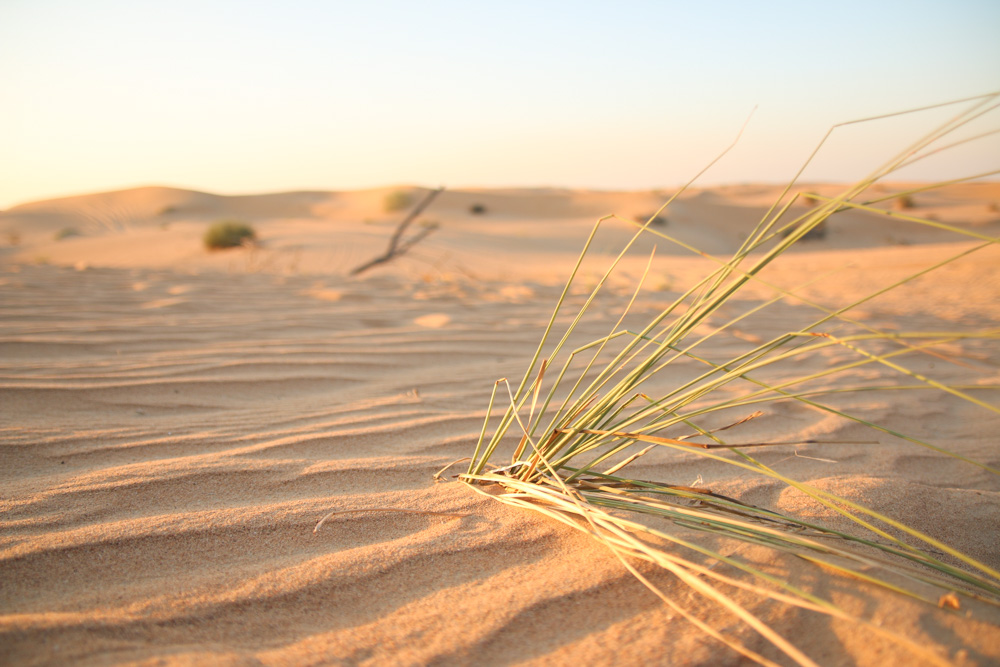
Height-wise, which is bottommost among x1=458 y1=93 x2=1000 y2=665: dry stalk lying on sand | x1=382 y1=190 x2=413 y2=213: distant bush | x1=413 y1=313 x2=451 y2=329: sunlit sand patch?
x1=413 y1=313 x2=451 y2=329: sunlit sand patch

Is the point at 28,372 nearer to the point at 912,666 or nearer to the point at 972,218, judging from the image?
the point at 912,666

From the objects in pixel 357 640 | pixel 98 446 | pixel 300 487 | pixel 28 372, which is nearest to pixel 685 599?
pixel 357 640

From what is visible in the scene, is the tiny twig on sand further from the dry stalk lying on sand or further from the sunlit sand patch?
the dry stalk lying on sand

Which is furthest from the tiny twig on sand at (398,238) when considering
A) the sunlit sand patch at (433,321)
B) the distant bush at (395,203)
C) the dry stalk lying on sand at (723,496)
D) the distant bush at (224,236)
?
the distant bush at (395,203)

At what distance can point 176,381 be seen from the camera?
79.9 inches

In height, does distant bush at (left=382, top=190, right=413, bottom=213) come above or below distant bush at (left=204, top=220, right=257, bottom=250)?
above

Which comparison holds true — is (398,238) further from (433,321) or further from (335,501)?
(335,501)

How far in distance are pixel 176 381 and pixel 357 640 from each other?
152 cm

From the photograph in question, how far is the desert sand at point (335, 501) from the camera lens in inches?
32.1

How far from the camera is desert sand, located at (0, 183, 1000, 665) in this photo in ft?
2.68

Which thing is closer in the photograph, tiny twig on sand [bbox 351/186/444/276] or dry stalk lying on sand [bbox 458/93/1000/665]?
dry stalk lying on sand [bbox 458/93/1000/665]

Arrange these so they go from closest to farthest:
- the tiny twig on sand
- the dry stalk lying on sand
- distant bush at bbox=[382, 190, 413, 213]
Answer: the dry stalk lying on sand < the tiny twig on sand < distant bush at bbox=[382, 190, 413, 213]

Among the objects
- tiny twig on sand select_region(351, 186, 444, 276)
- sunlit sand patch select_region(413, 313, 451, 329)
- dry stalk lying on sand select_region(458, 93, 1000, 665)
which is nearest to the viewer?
dry stalk lying on sand select_region(458, 93, 1000, 665)

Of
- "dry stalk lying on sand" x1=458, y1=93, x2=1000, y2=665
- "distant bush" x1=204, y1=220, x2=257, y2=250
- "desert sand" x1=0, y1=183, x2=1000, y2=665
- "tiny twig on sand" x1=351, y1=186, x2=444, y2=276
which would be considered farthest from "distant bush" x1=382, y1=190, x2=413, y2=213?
"dry stalk lying on sand" x1=458, y1=93, x2=1000, y2=665
